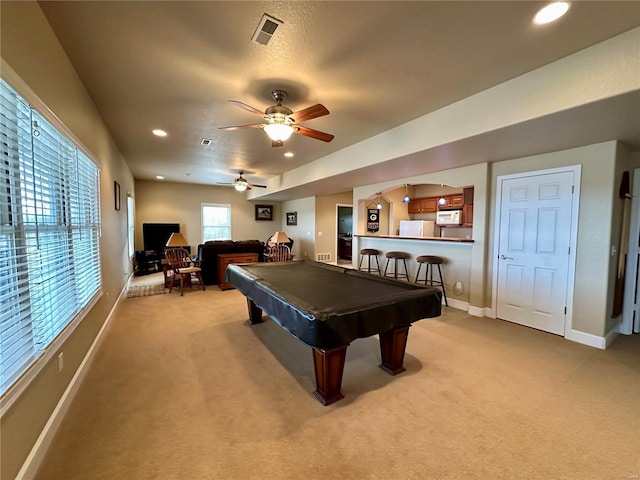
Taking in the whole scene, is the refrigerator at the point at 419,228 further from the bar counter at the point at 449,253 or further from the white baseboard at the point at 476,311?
the white baseboard at the point at 476,311

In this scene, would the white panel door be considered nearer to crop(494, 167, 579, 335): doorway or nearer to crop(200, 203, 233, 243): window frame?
crop(494, 167, 579, 335): doorway

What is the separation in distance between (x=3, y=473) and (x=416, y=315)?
2.56 m

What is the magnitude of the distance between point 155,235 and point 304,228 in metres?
4.58

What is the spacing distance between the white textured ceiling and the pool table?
76.5 inches

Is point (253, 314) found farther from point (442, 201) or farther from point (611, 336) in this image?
point (442, 201)

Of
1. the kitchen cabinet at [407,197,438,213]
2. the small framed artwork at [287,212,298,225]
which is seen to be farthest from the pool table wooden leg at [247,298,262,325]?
the small framed artwork at [287,212,298,225]

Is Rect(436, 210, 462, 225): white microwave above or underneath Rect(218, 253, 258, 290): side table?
above

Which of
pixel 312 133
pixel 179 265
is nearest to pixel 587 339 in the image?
pixel 312 133

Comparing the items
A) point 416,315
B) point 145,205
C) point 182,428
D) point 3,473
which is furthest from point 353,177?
point 145,205

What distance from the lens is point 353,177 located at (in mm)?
5312

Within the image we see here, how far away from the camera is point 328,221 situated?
885 centimetres

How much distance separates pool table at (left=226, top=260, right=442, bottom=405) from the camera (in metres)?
1.86

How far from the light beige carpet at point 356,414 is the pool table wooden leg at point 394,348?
0.10 meters

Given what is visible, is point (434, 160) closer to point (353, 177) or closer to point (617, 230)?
point (353, 177)
